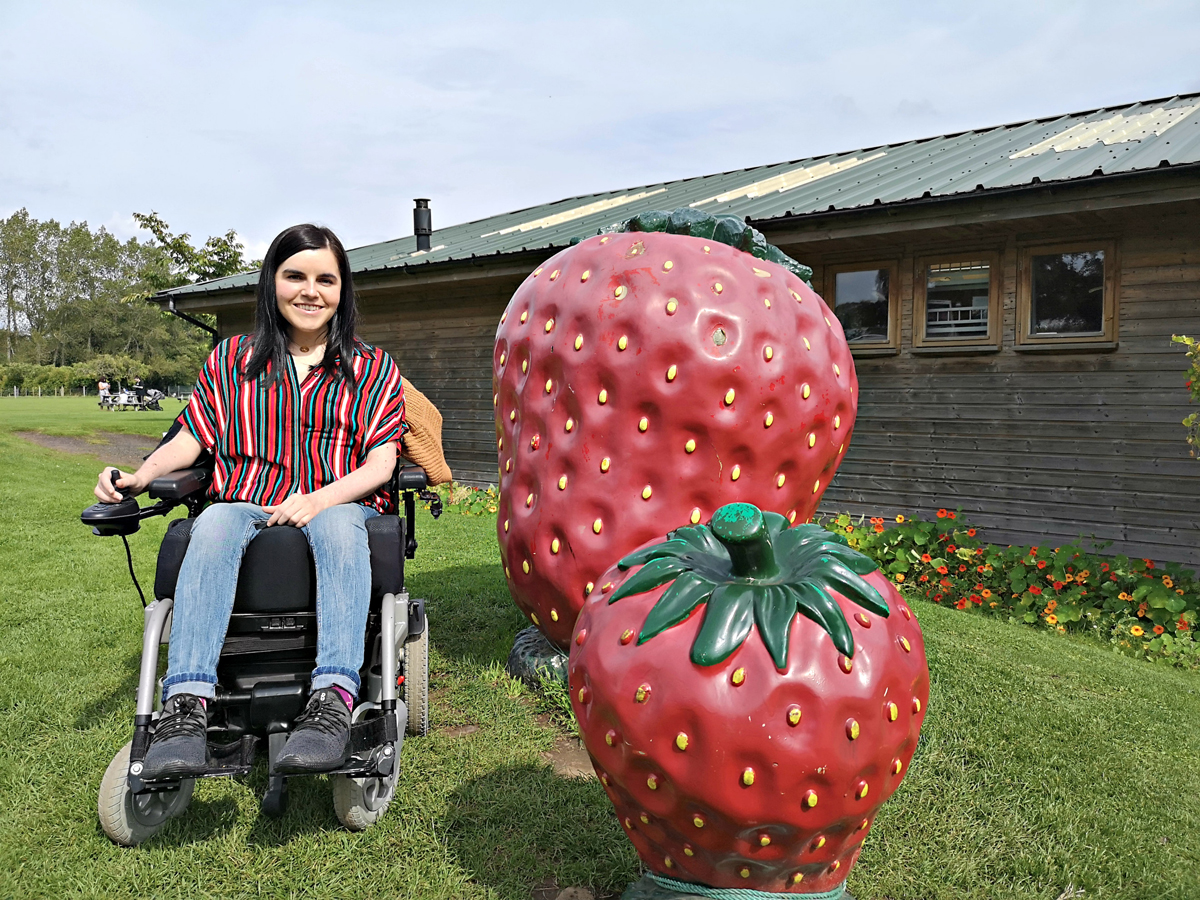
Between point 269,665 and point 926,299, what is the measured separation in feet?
17.2

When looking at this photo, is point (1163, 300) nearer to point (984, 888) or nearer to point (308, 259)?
point (984, 888)

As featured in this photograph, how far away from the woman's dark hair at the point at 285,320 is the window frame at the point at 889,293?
176 inches

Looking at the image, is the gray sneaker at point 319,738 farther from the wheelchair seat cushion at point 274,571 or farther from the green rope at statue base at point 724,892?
the green rope at statue base at point 724,892

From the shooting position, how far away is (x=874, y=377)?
20.7 feet

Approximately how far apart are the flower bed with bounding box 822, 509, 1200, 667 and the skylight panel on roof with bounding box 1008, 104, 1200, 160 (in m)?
2.87

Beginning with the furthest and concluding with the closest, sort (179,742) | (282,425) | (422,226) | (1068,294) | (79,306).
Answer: (79,306), (422,226), (1068,294), (282,425), (179,742)

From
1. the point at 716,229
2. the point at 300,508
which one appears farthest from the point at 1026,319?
the point at 300,508

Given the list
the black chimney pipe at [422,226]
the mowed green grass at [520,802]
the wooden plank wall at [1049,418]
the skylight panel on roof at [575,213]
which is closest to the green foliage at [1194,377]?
the wooden plank wall at [1049,418]

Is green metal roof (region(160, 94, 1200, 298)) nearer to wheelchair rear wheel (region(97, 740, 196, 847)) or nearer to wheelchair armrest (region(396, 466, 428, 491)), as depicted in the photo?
wheelchair armrest (region(396, 466, 428, 491))

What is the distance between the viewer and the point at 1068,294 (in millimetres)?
5617

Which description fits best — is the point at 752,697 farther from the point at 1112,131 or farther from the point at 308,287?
the point at 1112,131

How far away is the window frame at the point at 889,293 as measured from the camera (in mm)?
6156

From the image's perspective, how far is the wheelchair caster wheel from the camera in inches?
83.7

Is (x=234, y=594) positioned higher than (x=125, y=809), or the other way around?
(x=234, y=594)
